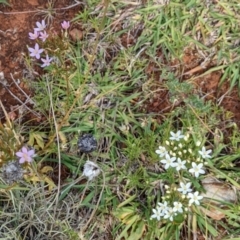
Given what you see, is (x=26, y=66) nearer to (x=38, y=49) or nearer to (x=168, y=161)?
(x=38, y=49)

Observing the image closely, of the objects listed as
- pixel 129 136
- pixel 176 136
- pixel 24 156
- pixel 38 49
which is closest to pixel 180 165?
pixel 176 136

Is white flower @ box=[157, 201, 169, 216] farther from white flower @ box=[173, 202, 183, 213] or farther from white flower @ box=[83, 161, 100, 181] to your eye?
white flower @ box=[83, 161, 100, 181]

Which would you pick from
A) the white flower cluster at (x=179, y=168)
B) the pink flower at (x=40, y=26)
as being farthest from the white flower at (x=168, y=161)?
the pink flower at (x=40, y=26)

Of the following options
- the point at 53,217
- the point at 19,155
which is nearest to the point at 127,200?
the point at 53,217

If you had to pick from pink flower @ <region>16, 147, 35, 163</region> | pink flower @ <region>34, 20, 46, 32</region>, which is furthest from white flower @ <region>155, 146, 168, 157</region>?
pink flower @ <region>34, 20, 46, 32</region>

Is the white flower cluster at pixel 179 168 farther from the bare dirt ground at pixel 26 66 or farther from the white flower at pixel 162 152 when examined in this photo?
the bare dirt ground at pixel 26 66
